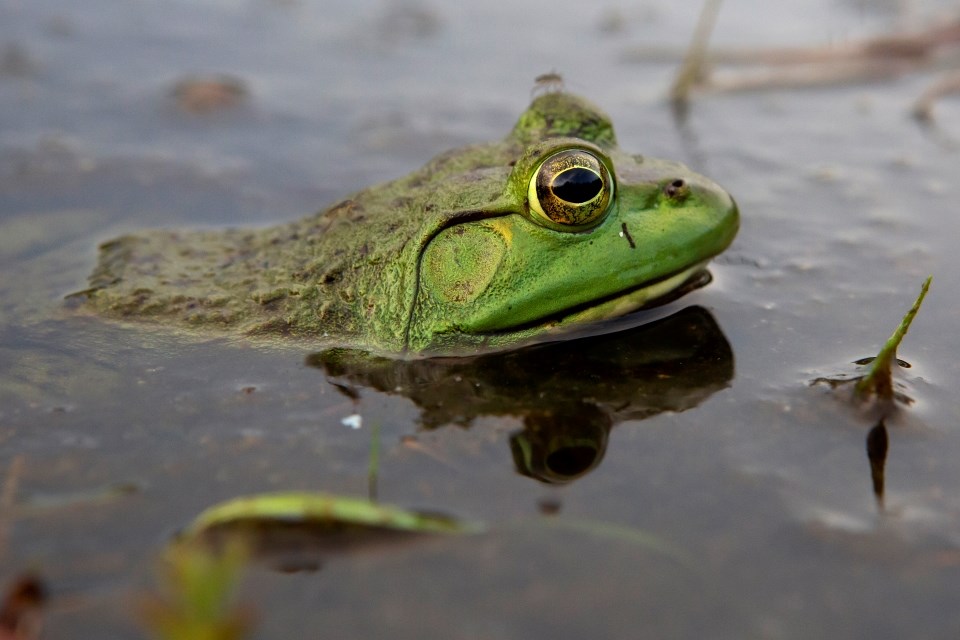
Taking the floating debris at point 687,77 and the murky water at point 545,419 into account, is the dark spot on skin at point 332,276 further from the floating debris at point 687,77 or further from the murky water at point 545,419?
the floating debris at point 687,77

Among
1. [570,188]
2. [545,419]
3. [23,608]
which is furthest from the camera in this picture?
[570,188]

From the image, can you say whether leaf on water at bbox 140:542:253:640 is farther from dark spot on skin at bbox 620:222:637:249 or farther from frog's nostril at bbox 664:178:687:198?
frog's nostril at bbox 664:178:687:198

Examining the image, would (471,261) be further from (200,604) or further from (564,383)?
(200,604)

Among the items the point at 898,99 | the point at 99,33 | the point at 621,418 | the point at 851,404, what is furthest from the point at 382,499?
the point at 99,33

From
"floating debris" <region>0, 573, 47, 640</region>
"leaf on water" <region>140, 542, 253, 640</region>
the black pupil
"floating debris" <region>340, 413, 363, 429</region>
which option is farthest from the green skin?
"leaf on water" <region>140, 542, 253, 640</region>

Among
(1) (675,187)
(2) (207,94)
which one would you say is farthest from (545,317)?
(2) (207,94)

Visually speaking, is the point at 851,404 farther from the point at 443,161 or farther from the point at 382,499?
the point at 443,161
